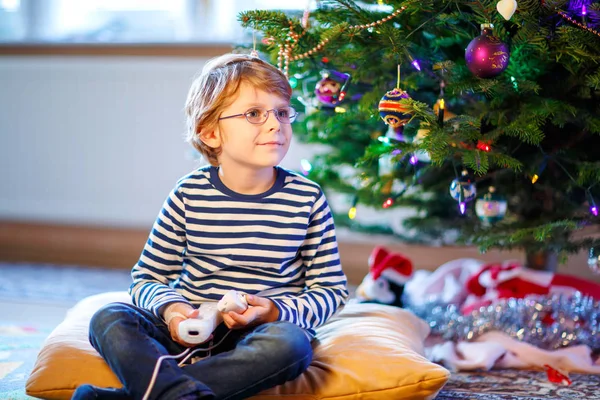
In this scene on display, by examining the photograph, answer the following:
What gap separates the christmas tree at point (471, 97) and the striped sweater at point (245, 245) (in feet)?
0.78

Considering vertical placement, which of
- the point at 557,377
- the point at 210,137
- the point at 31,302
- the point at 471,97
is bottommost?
the point at 31,302

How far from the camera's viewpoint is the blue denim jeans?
111 centimetres

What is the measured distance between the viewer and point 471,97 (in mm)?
1631

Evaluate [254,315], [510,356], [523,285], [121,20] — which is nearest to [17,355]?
[254,315]

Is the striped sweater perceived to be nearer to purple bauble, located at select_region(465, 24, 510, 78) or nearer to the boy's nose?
the boy's nose

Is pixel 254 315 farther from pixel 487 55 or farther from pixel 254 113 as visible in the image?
pixel 487 55

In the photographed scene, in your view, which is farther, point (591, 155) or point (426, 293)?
point (426, 293)

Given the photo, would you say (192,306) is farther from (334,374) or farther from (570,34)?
(570,34)

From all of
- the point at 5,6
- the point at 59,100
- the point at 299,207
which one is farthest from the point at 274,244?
the point at 5,6

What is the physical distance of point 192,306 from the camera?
1320mm

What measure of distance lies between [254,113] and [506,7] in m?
0.48

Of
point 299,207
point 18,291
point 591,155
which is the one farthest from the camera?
point 18,291

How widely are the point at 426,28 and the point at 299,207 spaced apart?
476 mm

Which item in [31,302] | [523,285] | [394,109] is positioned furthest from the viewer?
[31,302]
